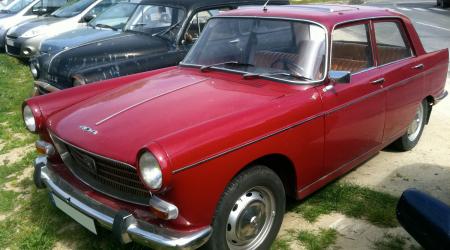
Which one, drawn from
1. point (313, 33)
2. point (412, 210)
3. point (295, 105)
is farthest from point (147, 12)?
point (412, 210)

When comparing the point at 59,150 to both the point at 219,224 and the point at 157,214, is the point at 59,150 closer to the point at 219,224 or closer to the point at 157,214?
the point at 157,214

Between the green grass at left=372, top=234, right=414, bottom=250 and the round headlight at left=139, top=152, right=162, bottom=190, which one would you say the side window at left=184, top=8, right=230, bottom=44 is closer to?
the green grass at left=372, top=234, right=414, bottom=250

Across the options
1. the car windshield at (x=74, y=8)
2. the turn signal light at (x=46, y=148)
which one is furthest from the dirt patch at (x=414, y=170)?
the car windshield at (x=74, y=8)

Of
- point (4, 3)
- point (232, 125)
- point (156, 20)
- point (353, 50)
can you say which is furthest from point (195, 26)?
point (4, 3)

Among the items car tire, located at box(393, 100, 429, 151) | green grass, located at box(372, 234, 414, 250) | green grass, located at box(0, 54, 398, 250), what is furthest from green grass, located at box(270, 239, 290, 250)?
car tire, located at box(393, 100, 429, 151)

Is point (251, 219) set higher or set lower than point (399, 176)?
higher

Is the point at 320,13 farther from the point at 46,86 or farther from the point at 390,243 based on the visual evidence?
the point at 46,86

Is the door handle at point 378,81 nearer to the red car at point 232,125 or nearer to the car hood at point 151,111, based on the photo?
the red car at point 232,125

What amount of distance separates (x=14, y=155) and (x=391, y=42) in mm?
4425

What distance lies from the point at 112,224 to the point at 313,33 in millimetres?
2088

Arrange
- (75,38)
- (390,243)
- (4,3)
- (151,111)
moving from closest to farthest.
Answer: (151,111) < (390,243) < (75,38) < (4,3)

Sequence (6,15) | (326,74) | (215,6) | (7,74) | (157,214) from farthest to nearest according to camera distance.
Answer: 1. (6,15)
2. (7,74)
3. (215,6)
4. (326,74)
5. (157,214)

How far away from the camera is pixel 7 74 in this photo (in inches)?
388

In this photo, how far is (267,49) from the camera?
3.62m
